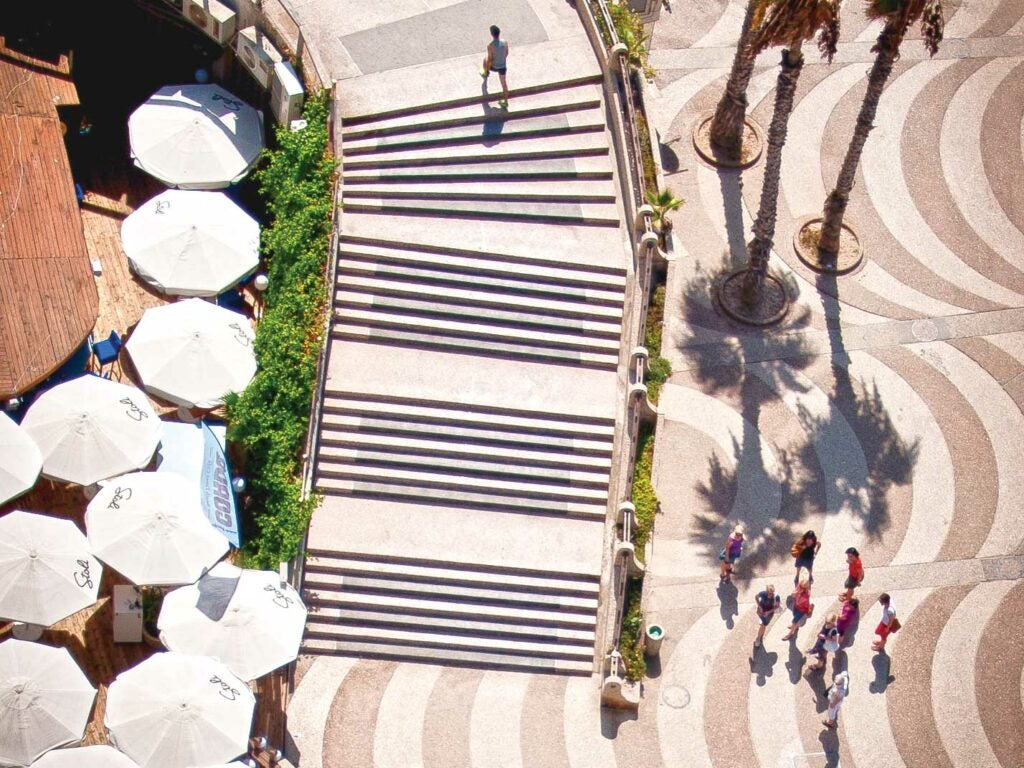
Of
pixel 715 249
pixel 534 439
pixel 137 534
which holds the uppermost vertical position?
pixel 715 249

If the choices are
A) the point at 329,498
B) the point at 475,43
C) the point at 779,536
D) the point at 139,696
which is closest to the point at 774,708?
the point at 779,536

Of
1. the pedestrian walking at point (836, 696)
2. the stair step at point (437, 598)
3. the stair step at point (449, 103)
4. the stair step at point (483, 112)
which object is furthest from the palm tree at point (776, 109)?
the pedestrian walking at point (836, 696)

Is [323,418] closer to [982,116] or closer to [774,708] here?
[774,708]

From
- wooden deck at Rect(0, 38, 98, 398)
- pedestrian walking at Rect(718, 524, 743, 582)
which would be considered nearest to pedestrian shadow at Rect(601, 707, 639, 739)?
pedestrian walking at Rect(718, 524, 743, 582)

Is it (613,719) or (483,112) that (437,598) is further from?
(483,112)

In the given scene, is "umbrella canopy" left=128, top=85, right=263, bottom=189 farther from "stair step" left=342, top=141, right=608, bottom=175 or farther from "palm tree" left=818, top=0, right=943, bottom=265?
"palm tree" left=818, top=0, right=943, bottom=265

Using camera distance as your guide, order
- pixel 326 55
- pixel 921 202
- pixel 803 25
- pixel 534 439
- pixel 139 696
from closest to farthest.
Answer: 1. pixel 139 696
2. pixel 803 25
3. pixel 534 439
4. pixel 326 55
5. pixel 921 202
